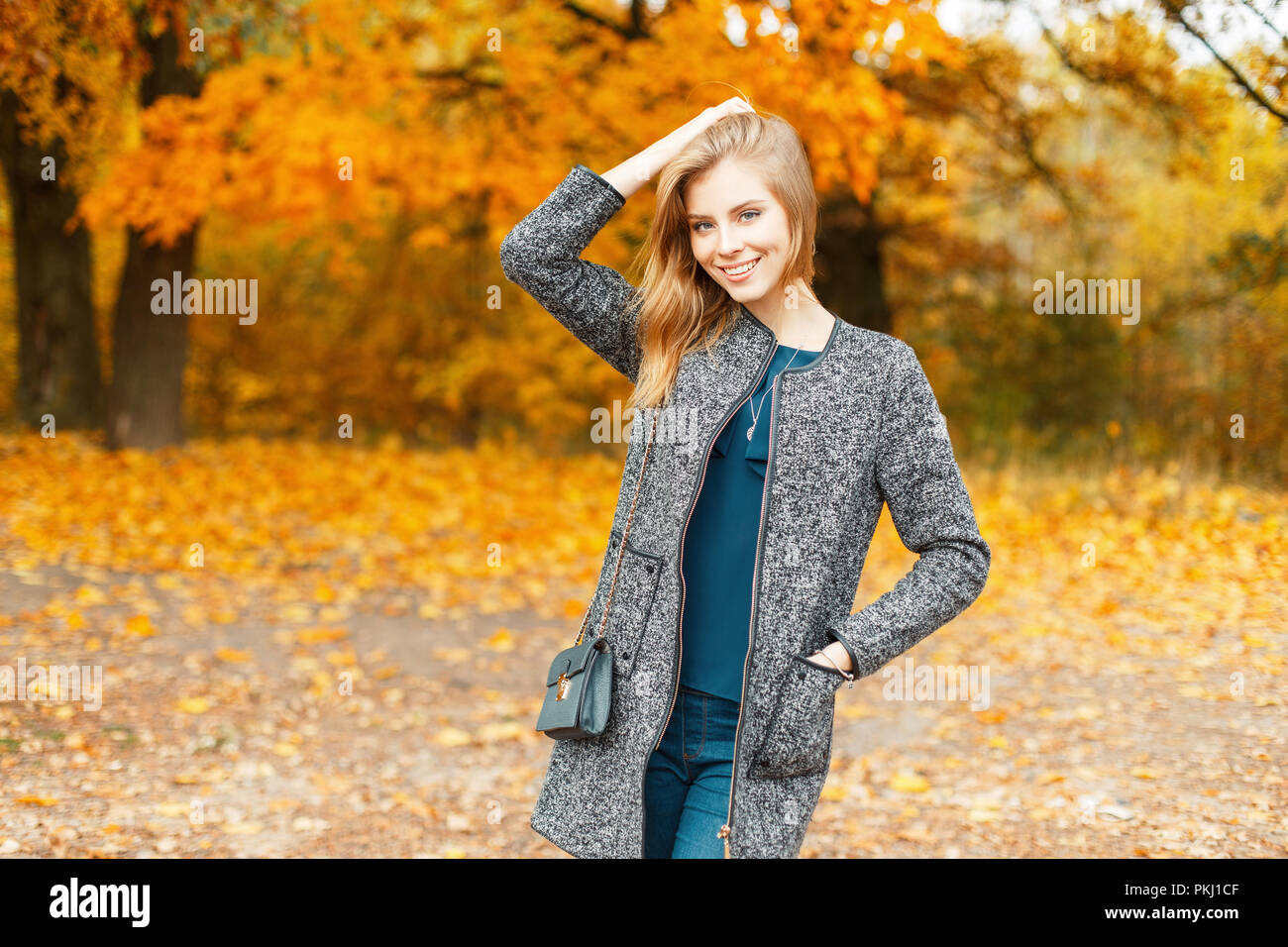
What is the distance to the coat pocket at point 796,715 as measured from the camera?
1.97 metres

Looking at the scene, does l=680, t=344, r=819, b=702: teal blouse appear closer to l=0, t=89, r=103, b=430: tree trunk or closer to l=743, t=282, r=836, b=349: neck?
l=743, t=282, r=836, b=349: neck

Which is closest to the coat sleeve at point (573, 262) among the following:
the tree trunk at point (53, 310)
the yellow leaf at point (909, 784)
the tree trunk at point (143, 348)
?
the yellow leaf at point (909, 784)

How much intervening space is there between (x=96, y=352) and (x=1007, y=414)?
1014 centimetres

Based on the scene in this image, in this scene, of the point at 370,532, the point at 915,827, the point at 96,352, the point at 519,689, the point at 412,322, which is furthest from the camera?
the point at 412,322

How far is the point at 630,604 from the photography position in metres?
2.05

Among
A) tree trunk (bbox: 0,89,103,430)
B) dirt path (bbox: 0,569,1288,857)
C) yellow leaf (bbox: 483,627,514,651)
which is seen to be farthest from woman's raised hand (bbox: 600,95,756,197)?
tree trunk (bbox: 0,89,103,430)

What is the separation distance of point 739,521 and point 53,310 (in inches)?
454

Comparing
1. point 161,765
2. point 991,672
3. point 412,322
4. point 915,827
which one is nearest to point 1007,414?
point 991,672

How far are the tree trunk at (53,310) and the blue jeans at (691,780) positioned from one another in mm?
11132

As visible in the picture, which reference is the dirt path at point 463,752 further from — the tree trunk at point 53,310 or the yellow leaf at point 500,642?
the tree trunk at point 53,310

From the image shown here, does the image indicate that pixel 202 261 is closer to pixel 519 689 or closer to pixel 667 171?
pixel 519 689

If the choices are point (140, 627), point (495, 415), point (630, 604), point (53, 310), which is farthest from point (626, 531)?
point (495, 415)

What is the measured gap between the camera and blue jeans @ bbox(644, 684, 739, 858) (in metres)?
2.02
